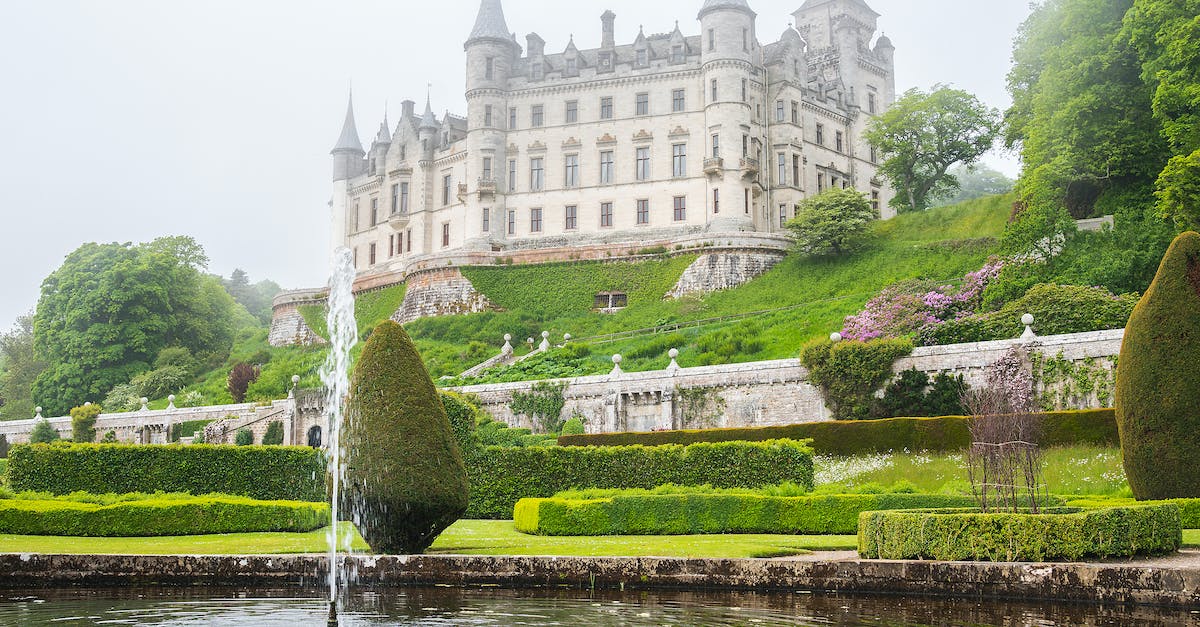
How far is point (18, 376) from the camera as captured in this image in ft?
224

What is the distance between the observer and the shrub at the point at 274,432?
43.0 m

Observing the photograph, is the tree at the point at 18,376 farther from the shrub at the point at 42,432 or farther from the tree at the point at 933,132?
the tree at the point at 933,132

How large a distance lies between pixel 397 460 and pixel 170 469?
1171cm

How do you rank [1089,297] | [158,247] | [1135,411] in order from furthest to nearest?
1. [158,247]
2. [1089,297]
3. [1135,411]

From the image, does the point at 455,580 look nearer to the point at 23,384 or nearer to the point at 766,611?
the point at 766,611

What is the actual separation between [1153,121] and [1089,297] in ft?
25.0

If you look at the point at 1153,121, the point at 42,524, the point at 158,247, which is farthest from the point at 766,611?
the point at 158,247

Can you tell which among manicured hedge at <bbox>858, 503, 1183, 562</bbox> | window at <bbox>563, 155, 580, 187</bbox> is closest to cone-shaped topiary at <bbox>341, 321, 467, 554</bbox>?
manicured hedge at <bbox>858, 503, 1183, 562</bbox>

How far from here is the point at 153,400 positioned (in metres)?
56.4

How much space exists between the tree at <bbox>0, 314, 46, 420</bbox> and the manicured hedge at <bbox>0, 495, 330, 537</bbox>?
46.8 meters

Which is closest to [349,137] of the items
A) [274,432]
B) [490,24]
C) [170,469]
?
[490,24]

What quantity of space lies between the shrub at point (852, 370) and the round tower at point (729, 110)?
92.5 feet

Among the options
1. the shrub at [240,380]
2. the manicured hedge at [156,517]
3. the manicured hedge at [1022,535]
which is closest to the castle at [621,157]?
the shrub at [240,380]

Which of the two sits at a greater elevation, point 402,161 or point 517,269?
point 402,161
